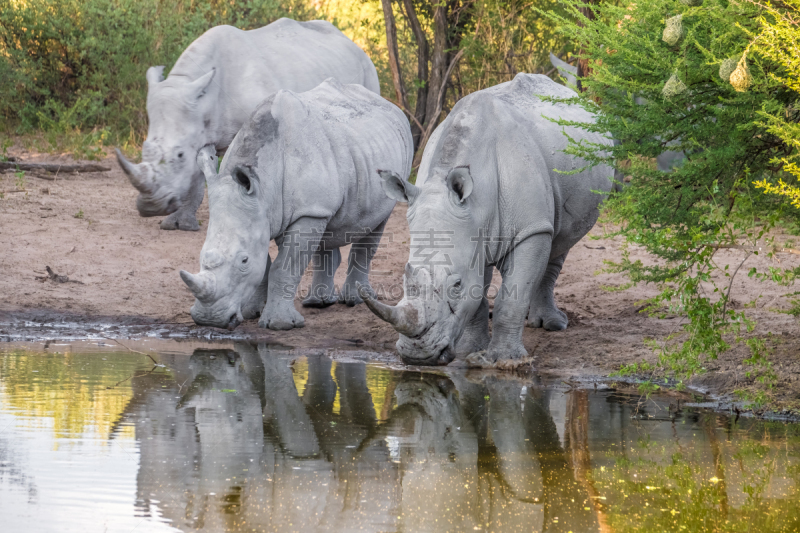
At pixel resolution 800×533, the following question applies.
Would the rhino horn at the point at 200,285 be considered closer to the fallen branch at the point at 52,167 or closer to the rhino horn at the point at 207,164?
the rhino horn at the point at 207,164

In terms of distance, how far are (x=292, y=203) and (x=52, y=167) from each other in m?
5.50

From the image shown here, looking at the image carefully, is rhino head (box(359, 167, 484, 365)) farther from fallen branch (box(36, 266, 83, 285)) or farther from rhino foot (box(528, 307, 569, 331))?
fallen branch (box(36, 266, 83, 285))

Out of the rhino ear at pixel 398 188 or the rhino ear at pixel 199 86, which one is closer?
the rhino ear at pixel 398 188

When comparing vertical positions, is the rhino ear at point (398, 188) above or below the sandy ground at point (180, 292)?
above

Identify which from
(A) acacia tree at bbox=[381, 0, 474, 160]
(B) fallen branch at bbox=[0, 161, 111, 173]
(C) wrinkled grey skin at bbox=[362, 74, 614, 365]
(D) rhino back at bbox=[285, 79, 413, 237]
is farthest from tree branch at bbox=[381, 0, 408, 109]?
(C) wrinkled grey skin at bbox=[362, 74, 614, 365]

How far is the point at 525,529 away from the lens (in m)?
3.36

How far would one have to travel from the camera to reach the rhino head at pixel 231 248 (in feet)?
22.2

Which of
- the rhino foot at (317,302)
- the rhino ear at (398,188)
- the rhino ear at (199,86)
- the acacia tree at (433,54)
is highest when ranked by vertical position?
the acacia tree at (433,54)

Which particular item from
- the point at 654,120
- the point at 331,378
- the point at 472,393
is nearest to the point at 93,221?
the point at 331,378

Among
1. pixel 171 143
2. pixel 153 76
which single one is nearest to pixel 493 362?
pixel 171 143

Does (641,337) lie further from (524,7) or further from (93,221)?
(524,7)

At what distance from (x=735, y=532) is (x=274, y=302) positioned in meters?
4.55

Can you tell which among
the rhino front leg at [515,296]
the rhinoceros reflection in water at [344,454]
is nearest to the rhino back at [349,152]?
the rhino front leg at [515,296]

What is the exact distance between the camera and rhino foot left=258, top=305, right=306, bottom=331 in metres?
7.36
